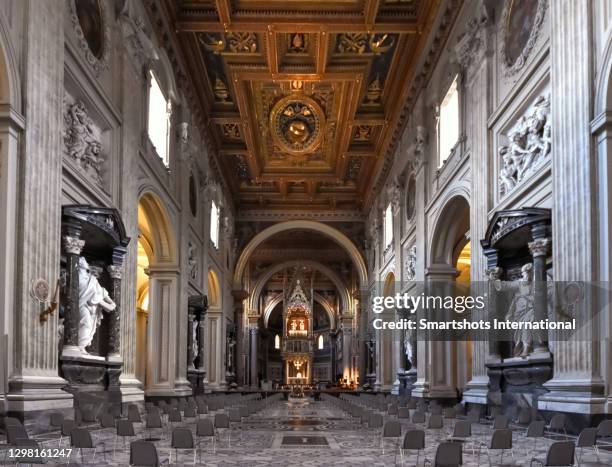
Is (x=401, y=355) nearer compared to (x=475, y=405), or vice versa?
(x=475, y=405)

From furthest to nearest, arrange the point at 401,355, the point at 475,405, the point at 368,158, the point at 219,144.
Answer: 1. the point at 368,158
2. the point at 219,144
3. the point at 401,355
4. the point at 475,405

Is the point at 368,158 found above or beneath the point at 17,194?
above

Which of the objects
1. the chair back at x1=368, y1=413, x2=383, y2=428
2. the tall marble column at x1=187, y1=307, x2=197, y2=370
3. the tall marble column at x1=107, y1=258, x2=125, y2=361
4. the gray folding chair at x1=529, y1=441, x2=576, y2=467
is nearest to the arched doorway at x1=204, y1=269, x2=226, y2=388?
the tall marble column at x1=187, y1=307, x2=197, y2=370

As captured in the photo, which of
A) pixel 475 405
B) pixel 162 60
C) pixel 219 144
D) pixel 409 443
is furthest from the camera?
pixel 219 144

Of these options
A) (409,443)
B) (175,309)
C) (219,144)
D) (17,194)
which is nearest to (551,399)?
(409,443)

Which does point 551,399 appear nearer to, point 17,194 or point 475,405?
point 475,405

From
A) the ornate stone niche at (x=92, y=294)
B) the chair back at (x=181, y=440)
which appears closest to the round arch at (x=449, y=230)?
the ornate stone niche at (x=92, y=294)

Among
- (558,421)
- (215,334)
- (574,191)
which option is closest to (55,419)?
(558,421)

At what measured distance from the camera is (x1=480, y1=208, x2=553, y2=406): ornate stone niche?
532 inches

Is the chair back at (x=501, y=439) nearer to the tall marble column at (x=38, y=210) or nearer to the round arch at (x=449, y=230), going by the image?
the tall marble column at (x=38, y=210)

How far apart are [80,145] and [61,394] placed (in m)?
4.69

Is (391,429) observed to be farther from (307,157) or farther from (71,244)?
(307,157)

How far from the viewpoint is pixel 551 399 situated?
1225cm

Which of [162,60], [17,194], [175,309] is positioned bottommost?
[175,309]
